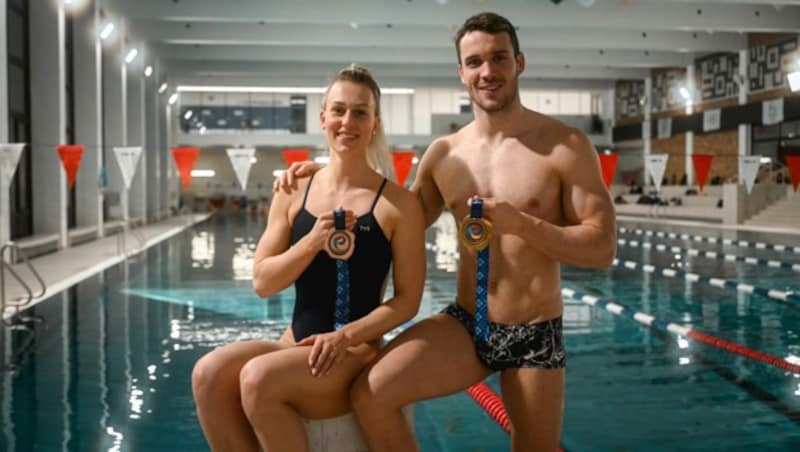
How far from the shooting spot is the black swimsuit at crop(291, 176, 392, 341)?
7.30 ft

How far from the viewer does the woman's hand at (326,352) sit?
2090 millimetres

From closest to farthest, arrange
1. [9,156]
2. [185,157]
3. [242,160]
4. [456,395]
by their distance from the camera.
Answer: [456,395], [9,156], [185,157], [242,160]

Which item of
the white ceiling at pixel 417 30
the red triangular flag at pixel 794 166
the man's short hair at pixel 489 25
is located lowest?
the red triangular flag at pixel 794 166

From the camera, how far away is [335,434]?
223 cm

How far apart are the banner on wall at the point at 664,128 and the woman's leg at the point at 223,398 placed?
29.6m

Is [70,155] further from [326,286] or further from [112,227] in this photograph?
[326,286]

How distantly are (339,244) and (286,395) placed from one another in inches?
15.0

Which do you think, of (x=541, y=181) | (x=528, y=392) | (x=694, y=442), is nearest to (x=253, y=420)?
(x=528, y=392)

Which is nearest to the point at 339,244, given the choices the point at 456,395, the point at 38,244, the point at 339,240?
the point at 339,240

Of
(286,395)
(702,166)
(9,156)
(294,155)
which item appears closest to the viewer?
(286,395)

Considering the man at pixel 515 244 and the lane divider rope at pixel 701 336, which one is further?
the lane divider rope at pixel 701 336

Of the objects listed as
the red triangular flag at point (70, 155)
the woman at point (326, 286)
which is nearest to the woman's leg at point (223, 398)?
the woman at point (326, 286)

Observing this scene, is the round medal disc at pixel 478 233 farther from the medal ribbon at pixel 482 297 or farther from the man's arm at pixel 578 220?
the medal ribbon at pixel 482 297

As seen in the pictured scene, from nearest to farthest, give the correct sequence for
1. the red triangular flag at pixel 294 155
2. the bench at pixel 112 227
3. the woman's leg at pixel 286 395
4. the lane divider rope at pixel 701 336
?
the woman's leg at pixel 286 395
the lane divider rope at pixel 701 336
the red triangular flag at pixel 294 155
the bench at pixel 112 227
